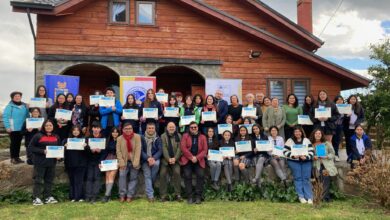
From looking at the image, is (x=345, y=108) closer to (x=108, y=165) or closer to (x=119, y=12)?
(x=108, y=165)

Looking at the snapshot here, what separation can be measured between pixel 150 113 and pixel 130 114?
1.53ft

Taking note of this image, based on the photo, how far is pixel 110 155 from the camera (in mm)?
8641

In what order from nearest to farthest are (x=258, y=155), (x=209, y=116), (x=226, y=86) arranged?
(x=258, y=155)
(x=209, y=116)
(x=226, y=86)

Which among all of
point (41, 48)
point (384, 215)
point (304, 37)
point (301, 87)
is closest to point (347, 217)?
point (384, 215)

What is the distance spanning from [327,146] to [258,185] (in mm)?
1825

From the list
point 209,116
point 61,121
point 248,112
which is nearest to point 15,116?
point 61,121

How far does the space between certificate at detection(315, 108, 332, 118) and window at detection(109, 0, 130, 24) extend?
719cm

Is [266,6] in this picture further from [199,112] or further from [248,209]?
[248,209]

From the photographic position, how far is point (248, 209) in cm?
788

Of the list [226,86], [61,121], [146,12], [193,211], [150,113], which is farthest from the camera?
[146,12]

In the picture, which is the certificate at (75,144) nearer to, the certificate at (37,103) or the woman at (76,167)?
the woman at (76,167)

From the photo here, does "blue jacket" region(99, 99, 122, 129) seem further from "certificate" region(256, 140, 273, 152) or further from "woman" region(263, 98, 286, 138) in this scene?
"woman" region(263, 98, 286, 138)

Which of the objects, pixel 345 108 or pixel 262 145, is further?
pixel 345 108

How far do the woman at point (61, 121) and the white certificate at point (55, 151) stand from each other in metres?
0.77
